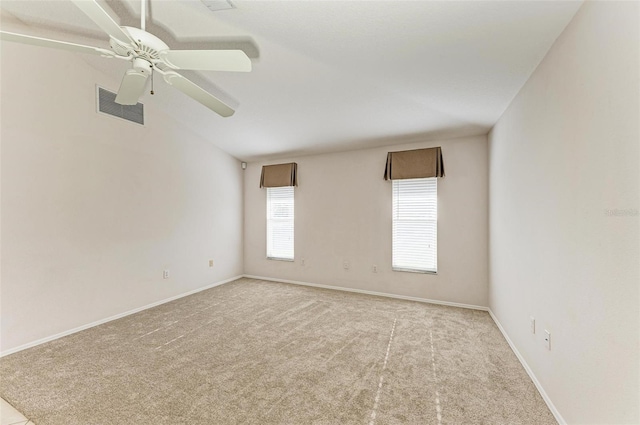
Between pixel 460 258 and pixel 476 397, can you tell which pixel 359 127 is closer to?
pixel 460 258

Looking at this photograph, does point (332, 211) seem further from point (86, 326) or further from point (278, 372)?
point (86, 326)

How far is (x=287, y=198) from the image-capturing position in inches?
215

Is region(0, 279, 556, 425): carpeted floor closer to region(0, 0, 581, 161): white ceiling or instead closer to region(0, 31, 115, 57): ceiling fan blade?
region(0, 31, 115, 57): ceiling fan blade

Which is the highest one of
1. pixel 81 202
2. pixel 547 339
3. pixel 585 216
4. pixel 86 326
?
pixel 81 202

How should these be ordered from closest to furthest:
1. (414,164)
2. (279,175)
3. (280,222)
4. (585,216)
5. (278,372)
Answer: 1. (585,216)
2. (278,372)
3. (414,164)
4. (279,175)
5. (280,222)

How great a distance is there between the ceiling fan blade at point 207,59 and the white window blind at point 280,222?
3.61 metres

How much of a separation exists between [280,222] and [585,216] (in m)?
4.59

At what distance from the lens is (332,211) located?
4.95 meters

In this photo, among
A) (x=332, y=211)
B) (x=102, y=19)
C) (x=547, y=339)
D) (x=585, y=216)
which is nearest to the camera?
(x=102, y=19)

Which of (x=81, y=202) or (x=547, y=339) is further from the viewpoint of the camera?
(x=81, y=202)

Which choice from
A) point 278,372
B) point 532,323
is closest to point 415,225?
point 532,323

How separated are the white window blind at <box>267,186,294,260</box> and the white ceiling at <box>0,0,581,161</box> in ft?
5.34

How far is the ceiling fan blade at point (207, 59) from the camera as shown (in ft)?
5.47

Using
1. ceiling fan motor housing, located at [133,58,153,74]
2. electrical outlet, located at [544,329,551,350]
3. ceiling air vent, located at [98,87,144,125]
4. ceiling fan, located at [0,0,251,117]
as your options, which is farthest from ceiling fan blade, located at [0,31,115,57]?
electrical outlet, located at [544,329,551,350]
